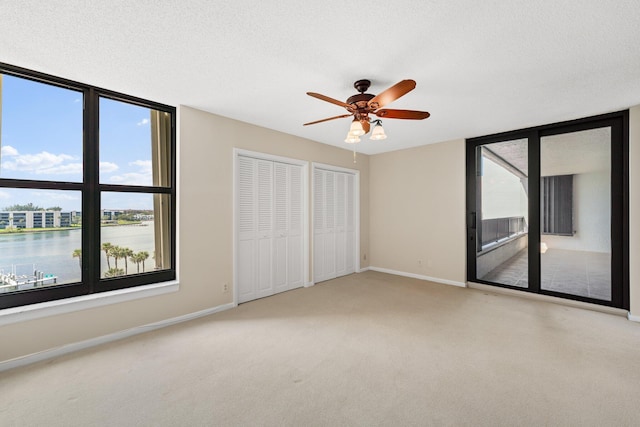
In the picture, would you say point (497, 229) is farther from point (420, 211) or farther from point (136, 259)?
point (136, 259)

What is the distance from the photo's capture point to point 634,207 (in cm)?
309

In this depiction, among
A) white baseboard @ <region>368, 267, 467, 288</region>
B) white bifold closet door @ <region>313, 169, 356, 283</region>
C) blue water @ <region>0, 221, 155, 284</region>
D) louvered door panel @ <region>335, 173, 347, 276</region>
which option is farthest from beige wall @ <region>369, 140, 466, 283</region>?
blue water @ <region>0, 221, 155, 284</region>

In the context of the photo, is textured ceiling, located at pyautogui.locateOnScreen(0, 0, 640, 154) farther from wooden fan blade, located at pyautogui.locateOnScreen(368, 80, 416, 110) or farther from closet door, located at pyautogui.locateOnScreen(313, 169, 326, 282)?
closet door, located at pyautogui.locateOnScreen(313, 169, 326, 282)

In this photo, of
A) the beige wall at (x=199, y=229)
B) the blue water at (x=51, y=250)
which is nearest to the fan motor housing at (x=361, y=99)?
the beige wall at (x=199, y=229)

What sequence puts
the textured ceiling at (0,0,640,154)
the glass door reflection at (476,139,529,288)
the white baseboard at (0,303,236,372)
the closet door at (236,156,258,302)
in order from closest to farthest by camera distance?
the textured ceiling at (0,0,640,154) < the white baseboard at (0,303,236,372) < the closet door at (236,156,258,302) < the glass door reflection at (476,139,529,288)

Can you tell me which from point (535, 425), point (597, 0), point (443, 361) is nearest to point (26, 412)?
point (443, 361)

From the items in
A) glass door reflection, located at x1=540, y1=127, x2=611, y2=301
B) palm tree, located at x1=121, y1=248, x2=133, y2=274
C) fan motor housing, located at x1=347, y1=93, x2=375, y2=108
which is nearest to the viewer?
fan motor housing, located at x1=347, y1=93, x2=375, y2=108

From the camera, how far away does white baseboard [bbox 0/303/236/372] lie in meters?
2.19

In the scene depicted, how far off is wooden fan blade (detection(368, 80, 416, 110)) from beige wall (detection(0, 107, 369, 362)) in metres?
1.99

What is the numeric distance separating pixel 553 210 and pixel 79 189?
5723 millimetres

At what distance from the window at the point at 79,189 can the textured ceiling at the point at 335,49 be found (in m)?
0.27

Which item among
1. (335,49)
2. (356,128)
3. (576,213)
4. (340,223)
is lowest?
(340,223)

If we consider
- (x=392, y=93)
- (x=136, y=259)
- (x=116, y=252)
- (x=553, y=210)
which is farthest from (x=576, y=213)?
(x=116, y=252)

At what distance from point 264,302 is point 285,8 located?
10.7 feet
